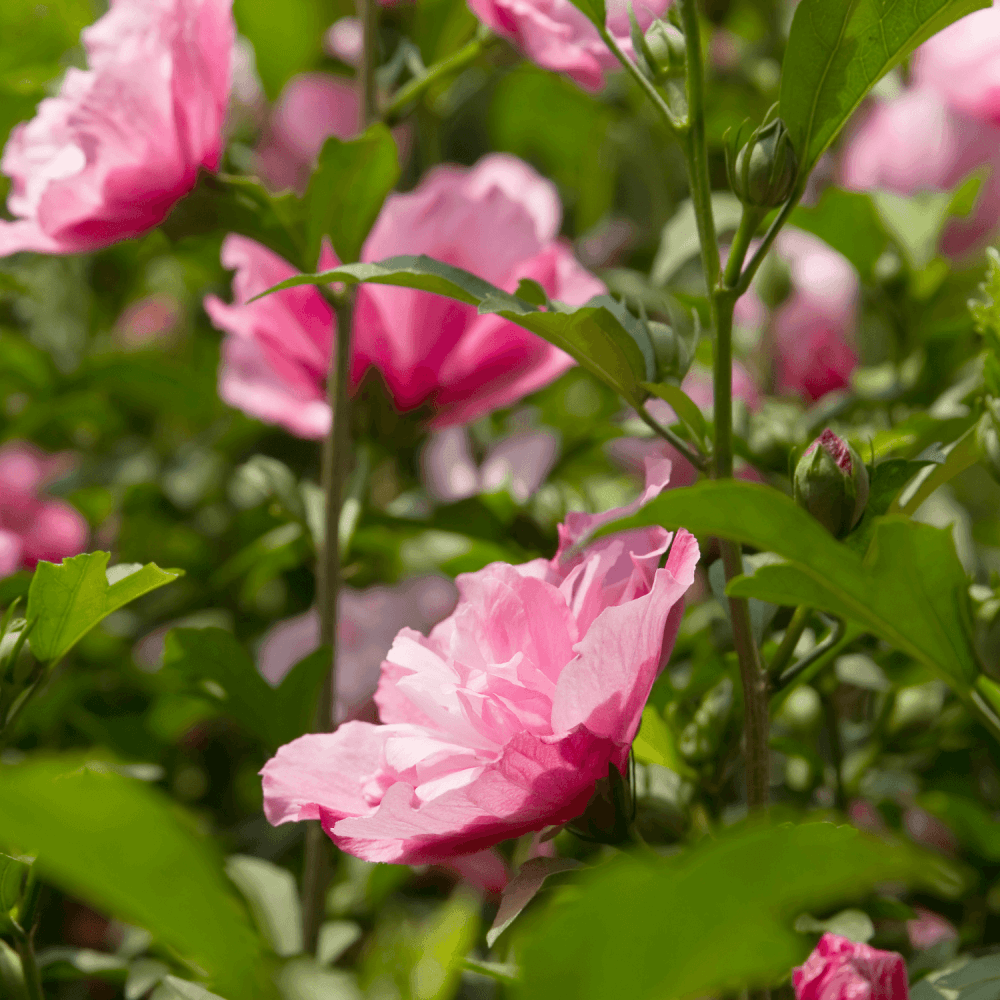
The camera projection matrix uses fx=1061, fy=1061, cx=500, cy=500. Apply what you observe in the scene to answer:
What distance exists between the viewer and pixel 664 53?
406 mm

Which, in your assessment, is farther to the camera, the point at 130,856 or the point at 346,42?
the point at 346,42

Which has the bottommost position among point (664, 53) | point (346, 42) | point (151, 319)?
point (151, 319)

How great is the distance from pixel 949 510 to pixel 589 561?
20.2 inches

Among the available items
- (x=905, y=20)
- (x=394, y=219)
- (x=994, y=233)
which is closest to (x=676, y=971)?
(x=905, y=20)

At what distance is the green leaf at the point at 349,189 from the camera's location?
53 centimetres

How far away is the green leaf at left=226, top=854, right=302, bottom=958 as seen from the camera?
567 mm

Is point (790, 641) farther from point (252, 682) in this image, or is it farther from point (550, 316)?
point (252, 682)

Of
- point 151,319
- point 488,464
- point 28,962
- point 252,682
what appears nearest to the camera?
point 28,962

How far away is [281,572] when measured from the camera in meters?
0.90

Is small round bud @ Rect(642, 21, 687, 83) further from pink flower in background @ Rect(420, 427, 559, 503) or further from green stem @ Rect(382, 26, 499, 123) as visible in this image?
pink flower in background @ Rect(420, 427, 559, 503)

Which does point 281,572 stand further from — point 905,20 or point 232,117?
point 905,20

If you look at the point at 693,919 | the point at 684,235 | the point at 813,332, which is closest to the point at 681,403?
the point at 693,919

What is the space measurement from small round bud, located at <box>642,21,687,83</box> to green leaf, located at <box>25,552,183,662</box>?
265 millimetres

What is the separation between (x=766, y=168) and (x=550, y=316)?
3.6 inches
